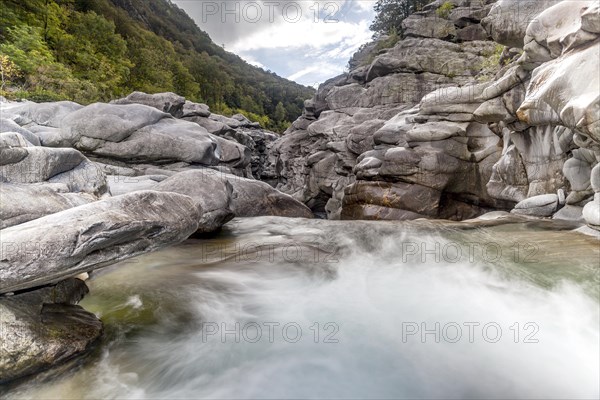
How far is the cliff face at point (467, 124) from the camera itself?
21.9ft

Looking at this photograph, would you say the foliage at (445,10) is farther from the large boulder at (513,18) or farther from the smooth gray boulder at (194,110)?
the smooth gray boulder at (194,110)

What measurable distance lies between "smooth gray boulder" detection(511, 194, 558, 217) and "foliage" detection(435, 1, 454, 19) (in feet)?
76.1

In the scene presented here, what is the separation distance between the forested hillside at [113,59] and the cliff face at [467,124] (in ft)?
63.7

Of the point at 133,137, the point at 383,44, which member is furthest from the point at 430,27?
the point at 133,137

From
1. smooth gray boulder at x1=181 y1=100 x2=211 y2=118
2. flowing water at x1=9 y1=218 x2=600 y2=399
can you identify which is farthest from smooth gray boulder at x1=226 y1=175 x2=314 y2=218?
smooth gray boulder at x1=181 y1=100 x2=211 y2=118

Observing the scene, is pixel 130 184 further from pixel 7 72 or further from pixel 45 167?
pixel 7 72

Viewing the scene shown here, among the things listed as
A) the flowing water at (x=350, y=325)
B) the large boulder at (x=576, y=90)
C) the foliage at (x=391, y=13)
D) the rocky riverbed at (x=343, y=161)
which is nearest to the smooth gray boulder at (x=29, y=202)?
the rocky riverbed at (x=343, y=161)

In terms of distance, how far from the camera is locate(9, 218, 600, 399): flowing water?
136 inches

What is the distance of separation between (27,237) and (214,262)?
4197mm

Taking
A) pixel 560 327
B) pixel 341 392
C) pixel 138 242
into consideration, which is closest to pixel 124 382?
pixel 138 242

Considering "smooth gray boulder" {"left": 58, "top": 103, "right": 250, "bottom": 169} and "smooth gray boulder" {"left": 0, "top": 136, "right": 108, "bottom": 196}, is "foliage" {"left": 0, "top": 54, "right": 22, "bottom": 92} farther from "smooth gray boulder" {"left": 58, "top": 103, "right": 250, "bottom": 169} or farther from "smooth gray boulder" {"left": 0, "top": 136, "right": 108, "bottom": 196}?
"smooth gray boulder" {"left": 0, "top": 136, "right": 108, "bottom": 196}

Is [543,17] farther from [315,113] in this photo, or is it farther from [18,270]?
[315,113]

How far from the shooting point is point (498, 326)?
14.4ft

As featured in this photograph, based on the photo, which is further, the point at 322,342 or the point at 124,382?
the point at 322,342
